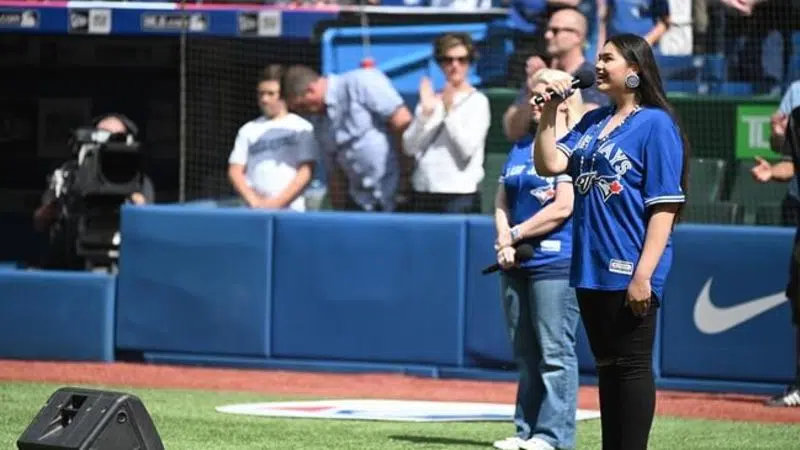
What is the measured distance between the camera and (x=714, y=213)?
12.2 meters

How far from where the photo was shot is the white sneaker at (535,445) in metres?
8.25

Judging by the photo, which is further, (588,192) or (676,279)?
(676,279)

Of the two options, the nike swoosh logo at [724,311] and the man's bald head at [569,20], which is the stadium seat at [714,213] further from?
the man's bald head at [569,20]

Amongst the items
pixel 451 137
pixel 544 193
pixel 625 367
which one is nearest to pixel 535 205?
pixel 544 193

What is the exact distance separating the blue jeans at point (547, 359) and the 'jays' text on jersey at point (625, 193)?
5.61 feet

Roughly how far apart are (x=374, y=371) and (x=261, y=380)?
0.88 metres

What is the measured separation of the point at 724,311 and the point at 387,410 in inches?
108

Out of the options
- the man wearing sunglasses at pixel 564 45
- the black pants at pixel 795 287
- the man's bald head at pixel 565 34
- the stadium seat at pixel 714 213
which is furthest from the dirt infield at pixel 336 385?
the man's bald head at pixel 565 34

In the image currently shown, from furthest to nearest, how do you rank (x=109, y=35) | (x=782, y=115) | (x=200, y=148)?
(x=109, y=35)
(x=200, y=148)
(x=782, y=115)

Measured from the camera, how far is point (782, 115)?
11.3 metres

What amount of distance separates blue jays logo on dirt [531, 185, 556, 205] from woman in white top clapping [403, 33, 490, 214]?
370 cm

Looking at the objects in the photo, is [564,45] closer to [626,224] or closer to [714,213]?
[714,213]

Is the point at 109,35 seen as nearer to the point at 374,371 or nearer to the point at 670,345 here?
the point at 374,371

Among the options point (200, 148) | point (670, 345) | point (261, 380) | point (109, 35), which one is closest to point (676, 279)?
point (670, 345)
